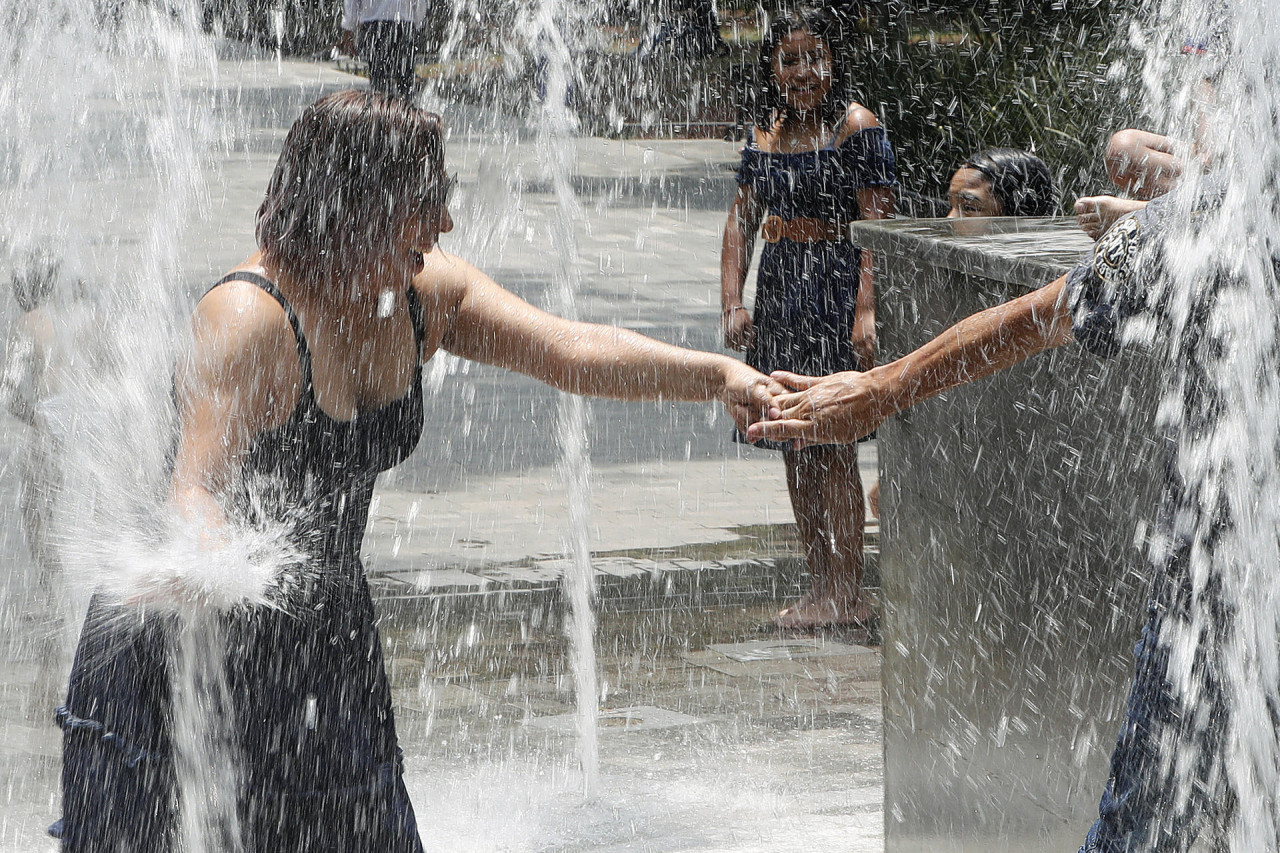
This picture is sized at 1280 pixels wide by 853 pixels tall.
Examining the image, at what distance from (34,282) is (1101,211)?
2.94 metres

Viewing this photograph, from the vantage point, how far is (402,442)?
2637mm

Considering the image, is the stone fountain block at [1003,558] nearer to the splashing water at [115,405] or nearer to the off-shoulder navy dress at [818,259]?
the splashing water at [115,405]

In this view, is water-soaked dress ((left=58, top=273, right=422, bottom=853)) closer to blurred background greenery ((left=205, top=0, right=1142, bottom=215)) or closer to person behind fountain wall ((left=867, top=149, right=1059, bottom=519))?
person behind fountain wall ((left=867, top=149, right=1059, bottom=519))

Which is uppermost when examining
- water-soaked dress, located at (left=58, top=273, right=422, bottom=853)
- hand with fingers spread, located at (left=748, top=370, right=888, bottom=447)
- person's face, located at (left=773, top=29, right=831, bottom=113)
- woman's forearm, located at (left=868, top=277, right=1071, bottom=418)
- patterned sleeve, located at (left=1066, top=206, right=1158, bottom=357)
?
person's face, located at (left=773, top=29, right=831, bottom=113)

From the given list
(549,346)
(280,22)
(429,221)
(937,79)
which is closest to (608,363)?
(549,346)

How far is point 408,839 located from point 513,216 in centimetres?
1241

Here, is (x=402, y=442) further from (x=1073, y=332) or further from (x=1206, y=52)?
(x=1206, y=52)

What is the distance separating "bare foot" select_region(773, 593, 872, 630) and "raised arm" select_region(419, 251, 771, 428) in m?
2.40

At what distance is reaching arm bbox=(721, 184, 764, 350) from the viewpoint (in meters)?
5.43

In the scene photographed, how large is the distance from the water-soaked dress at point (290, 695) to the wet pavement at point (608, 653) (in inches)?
54.6

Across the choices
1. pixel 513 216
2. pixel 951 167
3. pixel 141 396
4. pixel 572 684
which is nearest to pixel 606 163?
pixel 513 216

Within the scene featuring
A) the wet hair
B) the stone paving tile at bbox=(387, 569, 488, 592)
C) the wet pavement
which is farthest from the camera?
the stone paving tile at bbox=(387, 569, 488, 592)

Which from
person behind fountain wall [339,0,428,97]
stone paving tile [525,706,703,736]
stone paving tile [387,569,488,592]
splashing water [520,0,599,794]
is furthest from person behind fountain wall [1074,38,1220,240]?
person behind fountain wall [339,0,428,97]

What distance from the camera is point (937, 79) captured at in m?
12.2
